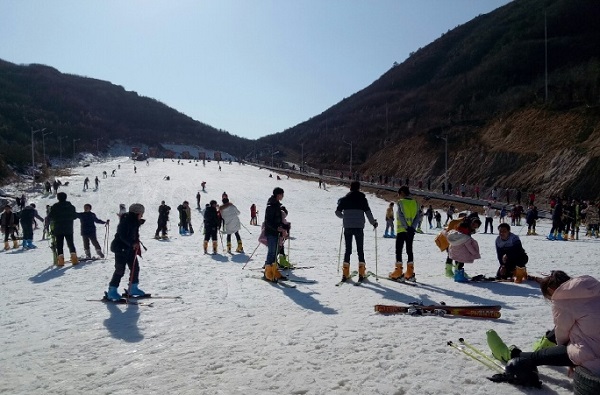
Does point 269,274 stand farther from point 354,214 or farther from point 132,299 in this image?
point 132,299

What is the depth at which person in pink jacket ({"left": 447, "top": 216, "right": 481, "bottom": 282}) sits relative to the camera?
28.9 feet

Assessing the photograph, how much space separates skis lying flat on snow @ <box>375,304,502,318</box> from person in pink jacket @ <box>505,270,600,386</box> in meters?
2.04

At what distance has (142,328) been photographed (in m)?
5.80

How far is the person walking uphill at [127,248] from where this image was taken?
7.49 meters

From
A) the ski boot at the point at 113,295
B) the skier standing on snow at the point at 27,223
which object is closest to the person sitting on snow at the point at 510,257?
the ski boot at the point at 113,295

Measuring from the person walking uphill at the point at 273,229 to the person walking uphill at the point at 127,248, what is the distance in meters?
2.38

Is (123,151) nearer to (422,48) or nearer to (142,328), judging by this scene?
(422,48)

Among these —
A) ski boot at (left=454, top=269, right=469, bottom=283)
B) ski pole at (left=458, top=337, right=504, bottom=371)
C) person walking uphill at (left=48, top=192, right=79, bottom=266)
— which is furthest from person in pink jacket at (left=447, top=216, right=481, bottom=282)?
person walking uphill at (left=48, top=192, right=79, bottom=266)

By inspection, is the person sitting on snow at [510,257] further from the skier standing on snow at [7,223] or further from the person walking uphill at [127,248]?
the skier standing on snow at [7,223]

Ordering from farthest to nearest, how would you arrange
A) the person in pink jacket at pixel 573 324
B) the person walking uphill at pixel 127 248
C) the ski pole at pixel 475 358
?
1. the person walking uphill at pixel 127 248
2. the ski pole at pixel 475 358
3. the person in pink jacket at pixel 573 324

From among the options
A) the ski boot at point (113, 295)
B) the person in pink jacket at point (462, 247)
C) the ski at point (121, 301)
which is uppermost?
the person in pink jacket at point (462, 247)

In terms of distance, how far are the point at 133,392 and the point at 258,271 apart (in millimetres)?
6292

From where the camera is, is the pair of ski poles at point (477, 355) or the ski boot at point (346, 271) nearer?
the pair of ski poles at point (477, 355)

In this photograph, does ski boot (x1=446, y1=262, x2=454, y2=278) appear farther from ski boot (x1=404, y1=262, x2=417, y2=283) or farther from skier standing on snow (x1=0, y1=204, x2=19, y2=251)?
skier standing on snow (x1=0, y1=204, x2=19, y2=251)
